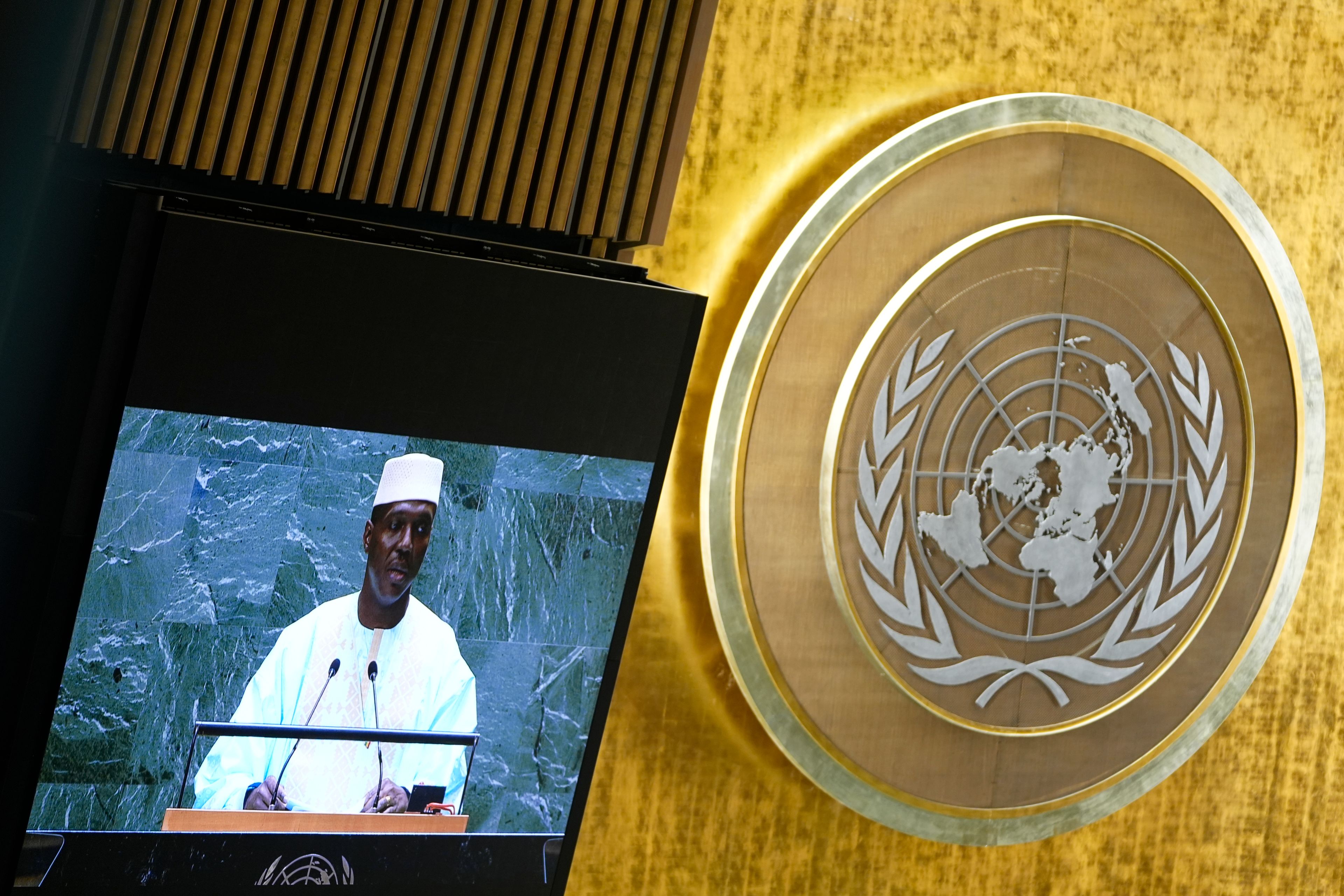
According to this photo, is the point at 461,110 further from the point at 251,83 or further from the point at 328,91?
the point at 251,83

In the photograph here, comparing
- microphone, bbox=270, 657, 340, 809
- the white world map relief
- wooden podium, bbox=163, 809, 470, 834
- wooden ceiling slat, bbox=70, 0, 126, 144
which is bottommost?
wooden podium, bbox=163, 809, 470, 834

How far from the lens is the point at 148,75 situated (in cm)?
183

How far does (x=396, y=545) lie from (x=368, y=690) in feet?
0.88

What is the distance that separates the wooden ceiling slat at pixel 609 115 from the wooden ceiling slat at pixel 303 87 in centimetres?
48

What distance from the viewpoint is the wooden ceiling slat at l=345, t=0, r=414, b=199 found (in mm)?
1967

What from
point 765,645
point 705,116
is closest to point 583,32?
point 705,116

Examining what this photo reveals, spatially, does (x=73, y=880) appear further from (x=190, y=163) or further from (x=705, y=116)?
(x=705, y=116)

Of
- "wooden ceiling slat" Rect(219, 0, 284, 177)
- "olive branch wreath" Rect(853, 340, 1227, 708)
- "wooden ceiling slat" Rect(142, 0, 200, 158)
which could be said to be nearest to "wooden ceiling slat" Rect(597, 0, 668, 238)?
"wooden ceiling slat" Rect(219, 0, 284, 177)

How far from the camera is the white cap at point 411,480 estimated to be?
6.59ft

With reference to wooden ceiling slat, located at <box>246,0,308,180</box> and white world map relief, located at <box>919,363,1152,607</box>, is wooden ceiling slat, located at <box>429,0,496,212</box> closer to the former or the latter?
wooden ceiling slat, located at <box>246,0,308,180</box>

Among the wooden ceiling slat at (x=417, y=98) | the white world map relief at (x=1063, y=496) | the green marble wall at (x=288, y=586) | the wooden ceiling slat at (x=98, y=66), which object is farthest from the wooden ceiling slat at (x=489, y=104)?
the white world map relief at (x=1063, y=496)

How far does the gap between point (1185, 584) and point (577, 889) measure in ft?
5.51

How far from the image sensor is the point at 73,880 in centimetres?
198

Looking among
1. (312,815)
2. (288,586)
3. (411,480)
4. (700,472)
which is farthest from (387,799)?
(700,472)
